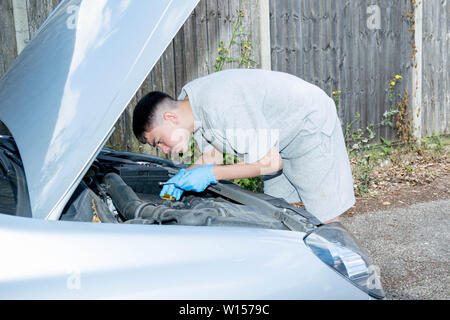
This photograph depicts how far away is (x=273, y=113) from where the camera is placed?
8.08 ft

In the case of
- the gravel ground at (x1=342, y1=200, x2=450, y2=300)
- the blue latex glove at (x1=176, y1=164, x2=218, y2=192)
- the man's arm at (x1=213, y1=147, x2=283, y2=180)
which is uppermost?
the man's arm at (x1=213, y1=147, x2=283, y2=180)

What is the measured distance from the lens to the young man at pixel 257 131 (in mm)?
2186

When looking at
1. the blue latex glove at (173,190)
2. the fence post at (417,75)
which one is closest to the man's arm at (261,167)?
the blue latex glove at (173,190)

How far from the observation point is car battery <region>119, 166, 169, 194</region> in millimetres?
2512

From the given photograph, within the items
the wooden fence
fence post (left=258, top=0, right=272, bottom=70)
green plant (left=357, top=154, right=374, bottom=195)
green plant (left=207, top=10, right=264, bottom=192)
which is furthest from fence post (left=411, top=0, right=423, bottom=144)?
green plant (left=207, top=10, right=264, bottom=192)

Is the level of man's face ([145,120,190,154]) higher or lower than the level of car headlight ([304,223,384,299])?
higher

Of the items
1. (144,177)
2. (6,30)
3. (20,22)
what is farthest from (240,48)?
(144,177)

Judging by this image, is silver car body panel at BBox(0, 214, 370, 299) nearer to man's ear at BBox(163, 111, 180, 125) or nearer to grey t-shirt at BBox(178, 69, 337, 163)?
grey t-shirt at BBox(178, 69, 337, 163)

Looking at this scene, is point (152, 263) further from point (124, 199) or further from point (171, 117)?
point (171, 117)

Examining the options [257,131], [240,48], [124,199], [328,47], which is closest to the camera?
[124,199]

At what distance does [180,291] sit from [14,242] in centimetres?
45

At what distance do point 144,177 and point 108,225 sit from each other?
125 cm

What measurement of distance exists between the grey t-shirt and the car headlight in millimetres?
653

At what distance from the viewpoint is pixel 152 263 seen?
1.24m
